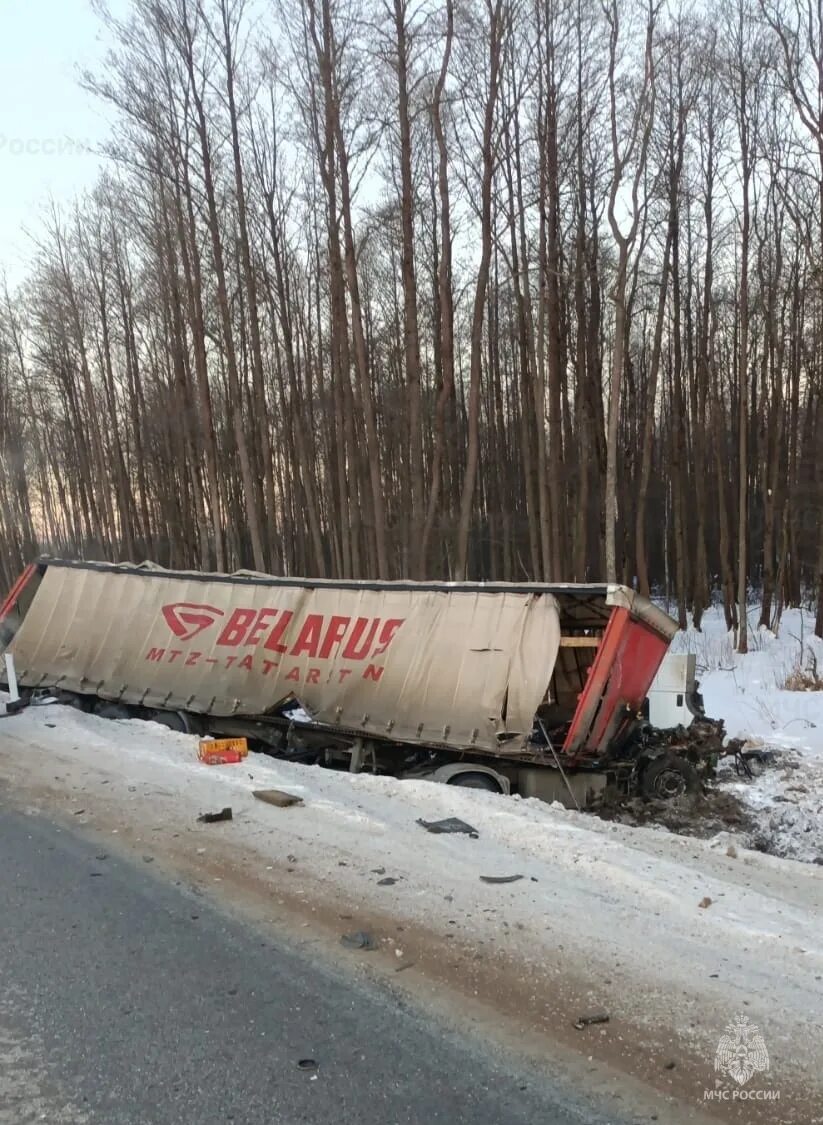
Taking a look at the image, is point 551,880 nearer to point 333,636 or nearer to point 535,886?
point 535,886

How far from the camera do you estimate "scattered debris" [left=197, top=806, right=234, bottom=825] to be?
6031 mm

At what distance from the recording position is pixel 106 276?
3045 centimetres

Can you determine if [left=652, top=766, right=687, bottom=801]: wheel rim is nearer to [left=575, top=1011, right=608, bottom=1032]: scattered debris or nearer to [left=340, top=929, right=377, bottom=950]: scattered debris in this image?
[left=340, top=929, right=377, bottom=950]: scattered debris

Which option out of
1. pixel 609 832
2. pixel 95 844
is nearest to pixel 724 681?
pixel 609 832

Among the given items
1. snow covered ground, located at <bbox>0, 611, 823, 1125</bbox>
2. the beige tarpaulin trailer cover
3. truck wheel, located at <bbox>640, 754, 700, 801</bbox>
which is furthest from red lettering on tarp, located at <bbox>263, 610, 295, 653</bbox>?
truck wheel, located at <bbox>640, 754, 700, 801</bbox>

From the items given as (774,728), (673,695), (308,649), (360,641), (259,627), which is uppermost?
(259,627)

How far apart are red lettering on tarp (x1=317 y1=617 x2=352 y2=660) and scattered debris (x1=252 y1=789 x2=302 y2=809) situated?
3.14 m

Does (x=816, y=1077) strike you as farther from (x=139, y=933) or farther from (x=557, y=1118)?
(x=139, y=933)

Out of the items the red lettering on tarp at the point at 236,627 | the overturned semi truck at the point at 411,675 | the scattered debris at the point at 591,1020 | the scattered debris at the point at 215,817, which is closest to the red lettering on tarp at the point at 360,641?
the overturned semi truck at the point at 411,675

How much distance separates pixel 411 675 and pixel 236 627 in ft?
8.92

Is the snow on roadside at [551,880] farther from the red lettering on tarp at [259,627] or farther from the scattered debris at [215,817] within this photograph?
the red lettering on tarp at [259,627]

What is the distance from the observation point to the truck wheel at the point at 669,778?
8.48m

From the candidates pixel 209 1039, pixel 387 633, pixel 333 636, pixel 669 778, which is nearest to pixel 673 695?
pixel 669 778

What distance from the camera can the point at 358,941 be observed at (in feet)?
13.5
